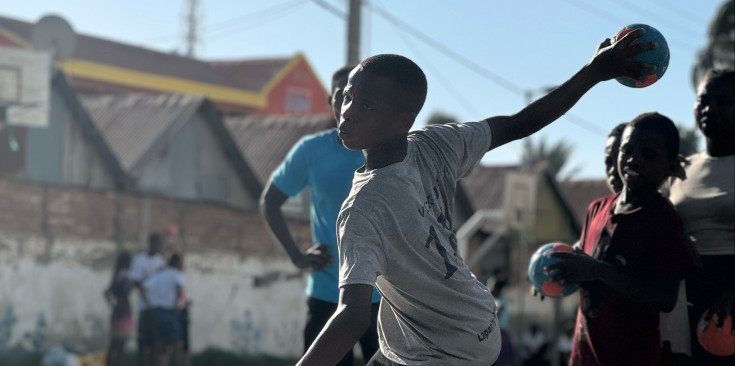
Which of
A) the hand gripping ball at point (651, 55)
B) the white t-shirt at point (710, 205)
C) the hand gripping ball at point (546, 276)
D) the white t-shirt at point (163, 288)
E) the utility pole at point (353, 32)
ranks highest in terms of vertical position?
the utility pole at point (353, 32)

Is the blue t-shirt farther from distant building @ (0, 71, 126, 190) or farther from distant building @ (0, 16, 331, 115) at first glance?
distant building @ (0, 16, 331, 115)

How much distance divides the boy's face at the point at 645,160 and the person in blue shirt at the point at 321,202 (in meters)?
1.52

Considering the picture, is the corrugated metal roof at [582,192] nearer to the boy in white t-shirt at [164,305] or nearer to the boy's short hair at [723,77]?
the boy in white t-shirt at [164,305]

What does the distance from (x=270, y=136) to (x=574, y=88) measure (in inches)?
901

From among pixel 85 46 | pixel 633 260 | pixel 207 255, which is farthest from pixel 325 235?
pixel 85 46

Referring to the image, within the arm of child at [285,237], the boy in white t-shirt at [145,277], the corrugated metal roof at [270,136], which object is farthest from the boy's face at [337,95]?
the corrugated metal roof at [270,136]

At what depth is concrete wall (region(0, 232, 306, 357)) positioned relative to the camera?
17.6m

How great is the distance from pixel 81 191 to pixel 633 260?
1579cm

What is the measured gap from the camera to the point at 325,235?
5906 millimetres

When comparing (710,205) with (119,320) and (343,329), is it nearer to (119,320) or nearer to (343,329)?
(343,329)

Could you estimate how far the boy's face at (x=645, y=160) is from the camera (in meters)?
4.77

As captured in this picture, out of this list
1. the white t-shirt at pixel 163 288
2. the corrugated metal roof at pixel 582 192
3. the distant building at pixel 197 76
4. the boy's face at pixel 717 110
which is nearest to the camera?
the boy's face at pixel 717 110

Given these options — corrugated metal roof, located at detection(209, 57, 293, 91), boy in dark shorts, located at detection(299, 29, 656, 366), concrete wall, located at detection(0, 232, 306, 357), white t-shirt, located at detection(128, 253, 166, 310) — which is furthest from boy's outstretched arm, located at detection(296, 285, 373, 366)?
corrugated metal roof, located at detection(209, 57, 293, 91)

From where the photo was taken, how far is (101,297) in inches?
739
